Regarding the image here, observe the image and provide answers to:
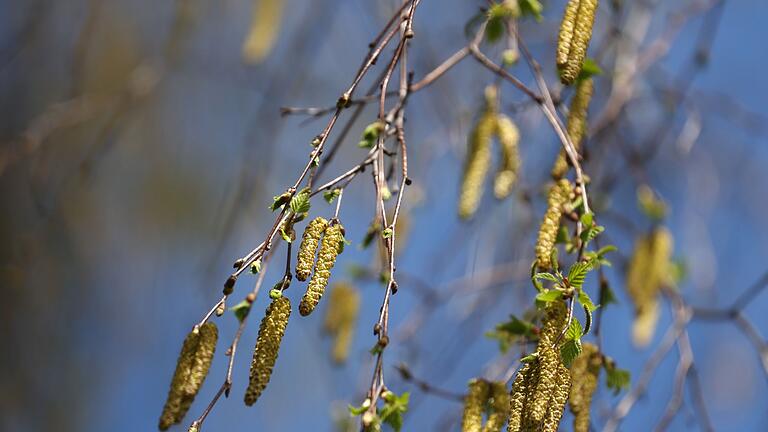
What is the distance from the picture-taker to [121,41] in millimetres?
3555

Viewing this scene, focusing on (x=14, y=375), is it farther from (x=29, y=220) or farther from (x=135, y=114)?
(x=135, y=114)

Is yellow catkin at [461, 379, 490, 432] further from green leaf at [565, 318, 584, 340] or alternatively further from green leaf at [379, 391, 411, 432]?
green leaf at [565, 318, 584, 340]

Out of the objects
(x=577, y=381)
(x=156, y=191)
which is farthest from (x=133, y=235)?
(x=577, y=381)

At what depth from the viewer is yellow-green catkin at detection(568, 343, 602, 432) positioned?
4.25 feet

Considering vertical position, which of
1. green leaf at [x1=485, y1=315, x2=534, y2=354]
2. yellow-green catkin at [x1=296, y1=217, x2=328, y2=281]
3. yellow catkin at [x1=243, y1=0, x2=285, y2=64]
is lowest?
yellow-green catkin at [x1=296, y1=217, x2=328, y2=281]

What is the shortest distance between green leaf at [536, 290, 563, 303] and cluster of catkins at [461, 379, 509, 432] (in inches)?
6.9

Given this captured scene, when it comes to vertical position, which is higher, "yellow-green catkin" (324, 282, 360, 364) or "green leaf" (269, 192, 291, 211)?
"yellow-green catkin" (324, 282, 360, 364)

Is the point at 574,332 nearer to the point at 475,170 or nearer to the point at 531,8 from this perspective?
the point at 475,170

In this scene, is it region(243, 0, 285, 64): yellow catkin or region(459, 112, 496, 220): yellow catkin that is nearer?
region(459, 112, 496, 220): yellow catkin

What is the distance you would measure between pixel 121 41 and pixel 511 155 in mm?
2319

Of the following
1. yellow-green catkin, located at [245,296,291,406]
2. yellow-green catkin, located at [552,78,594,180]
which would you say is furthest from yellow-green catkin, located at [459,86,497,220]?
yellow-green catkin, located at [245,296,291,406]

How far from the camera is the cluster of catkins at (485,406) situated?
4.12ft

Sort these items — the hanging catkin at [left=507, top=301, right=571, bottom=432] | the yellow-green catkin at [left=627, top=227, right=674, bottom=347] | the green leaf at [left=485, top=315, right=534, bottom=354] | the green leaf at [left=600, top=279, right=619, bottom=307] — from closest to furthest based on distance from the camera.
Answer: the hanging catkin at [left=507, top=301, right=571, bottom=432] < the green leaf at [left=485, top=315, right=534, bottom=354] < the green leaf at [left=600, top=279, right=619, bottom=307] < the yellow-green catkin at [left=627, top=227, right=674, bottom=347]

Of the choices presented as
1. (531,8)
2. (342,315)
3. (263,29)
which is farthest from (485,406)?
(263,29)
